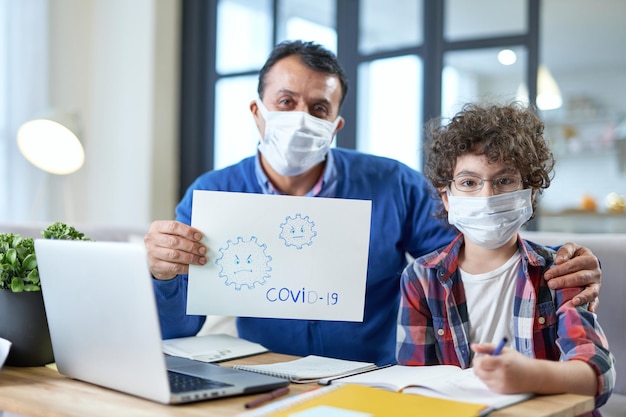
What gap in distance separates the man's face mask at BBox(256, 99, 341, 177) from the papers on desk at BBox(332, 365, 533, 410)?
2.29 feet

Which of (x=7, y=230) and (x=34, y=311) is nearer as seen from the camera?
(x=34, y=311)

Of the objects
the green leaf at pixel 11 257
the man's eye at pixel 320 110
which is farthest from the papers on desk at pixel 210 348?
the man's eye at pixel 320 110

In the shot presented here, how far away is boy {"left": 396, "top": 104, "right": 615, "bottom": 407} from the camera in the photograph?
1.30m

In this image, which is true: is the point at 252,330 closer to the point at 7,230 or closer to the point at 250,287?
the point at 250,287

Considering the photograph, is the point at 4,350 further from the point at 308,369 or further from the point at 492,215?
the point at 492,215

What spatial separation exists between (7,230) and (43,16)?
2040 mm

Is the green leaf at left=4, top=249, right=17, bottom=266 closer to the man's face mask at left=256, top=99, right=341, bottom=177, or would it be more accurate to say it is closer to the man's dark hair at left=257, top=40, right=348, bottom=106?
the man's face mask at left=256, top=99, right=341, bottom=177

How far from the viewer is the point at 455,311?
1341mm

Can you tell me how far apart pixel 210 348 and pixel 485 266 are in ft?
1.78

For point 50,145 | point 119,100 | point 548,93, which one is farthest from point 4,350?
point 548,93

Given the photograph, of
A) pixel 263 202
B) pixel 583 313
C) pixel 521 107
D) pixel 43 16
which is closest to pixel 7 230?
pixel 263 202

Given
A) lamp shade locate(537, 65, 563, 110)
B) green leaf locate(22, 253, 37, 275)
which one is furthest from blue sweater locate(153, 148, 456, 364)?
lamp shade locate(537, 65, 563, 110)

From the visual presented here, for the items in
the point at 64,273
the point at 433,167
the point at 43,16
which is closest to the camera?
the point at 64,273

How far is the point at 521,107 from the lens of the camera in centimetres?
152
